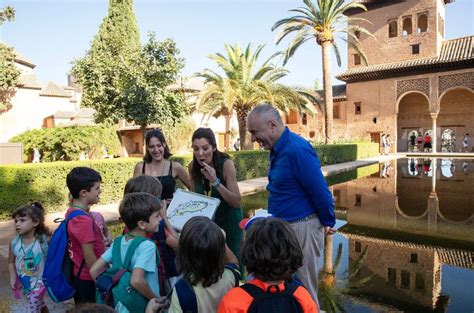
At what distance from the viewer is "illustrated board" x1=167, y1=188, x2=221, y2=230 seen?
8.70 ft

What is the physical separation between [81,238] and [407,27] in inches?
1479

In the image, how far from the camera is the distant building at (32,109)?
27594 millimetres

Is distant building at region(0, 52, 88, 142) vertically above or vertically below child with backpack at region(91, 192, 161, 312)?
above

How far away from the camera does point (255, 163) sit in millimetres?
16078

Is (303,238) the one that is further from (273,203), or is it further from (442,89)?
(442,89)

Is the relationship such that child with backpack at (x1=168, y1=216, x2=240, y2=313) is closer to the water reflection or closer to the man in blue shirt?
the man in blue shirt

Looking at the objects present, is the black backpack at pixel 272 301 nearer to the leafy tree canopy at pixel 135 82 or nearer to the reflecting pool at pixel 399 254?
the reflecting pool at pixel 399 254

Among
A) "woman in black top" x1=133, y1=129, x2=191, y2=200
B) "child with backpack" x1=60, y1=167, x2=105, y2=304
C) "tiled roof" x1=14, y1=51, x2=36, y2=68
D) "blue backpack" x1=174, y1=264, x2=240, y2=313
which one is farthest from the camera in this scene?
"tiled roof" x1=14, y1=51, x2=36, y2=68

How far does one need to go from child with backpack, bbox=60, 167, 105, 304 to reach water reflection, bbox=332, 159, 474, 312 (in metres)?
2.93

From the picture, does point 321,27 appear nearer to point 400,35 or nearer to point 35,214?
point 400,35

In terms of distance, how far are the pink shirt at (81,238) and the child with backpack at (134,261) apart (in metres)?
0.28

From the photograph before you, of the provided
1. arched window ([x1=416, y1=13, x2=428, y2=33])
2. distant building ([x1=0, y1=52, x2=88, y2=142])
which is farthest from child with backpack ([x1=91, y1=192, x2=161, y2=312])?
arched window ([x1=416, y1=13, x2=428, y2=33])

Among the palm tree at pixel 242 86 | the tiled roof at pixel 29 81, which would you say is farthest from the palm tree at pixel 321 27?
the tiled roof at pixel 29 81

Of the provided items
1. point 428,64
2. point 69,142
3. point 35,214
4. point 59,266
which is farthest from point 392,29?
point 59,266
